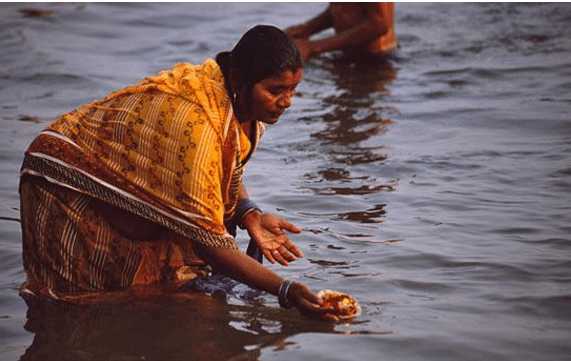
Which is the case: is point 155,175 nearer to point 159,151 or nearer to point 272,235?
point 159,151

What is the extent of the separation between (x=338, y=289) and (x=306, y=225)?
1003mm

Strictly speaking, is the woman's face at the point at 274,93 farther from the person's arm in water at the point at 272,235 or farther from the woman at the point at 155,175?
the person's arm in water at the point at 272,235

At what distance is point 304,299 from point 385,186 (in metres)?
2.43

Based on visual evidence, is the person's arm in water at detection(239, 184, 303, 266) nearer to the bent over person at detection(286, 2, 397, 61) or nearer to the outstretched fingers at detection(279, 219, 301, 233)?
the outstretched fingers at detection(279, 219, 301, 233)

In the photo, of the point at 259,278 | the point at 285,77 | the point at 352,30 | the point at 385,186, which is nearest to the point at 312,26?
the point at 352,30

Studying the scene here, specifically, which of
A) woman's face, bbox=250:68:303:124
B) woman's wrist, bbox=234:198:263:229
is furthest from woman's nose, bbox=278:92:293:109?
woman's wrist, bbox=234:198:263:229

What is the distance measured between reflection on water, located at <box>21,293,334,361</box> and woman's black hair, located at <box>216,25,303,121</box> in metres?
0.95

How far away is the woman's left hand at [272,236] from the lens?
3.97 meters

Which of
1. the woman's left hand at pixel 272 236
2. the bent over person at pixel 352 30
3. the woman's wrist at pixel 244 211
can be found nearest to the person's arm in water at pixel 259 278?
the woman's left hand at pixel 272 236

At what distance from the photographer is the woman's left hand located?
3.97 metres

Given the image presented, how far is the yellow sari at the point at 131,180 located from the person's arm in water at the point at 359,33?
4994 mm

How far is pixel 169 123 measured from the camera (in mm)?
3617

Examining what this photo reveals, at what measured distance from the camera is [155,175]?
12.0 ft

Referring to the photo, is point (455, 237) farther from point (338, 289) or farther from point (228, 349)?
point (228, 349)
